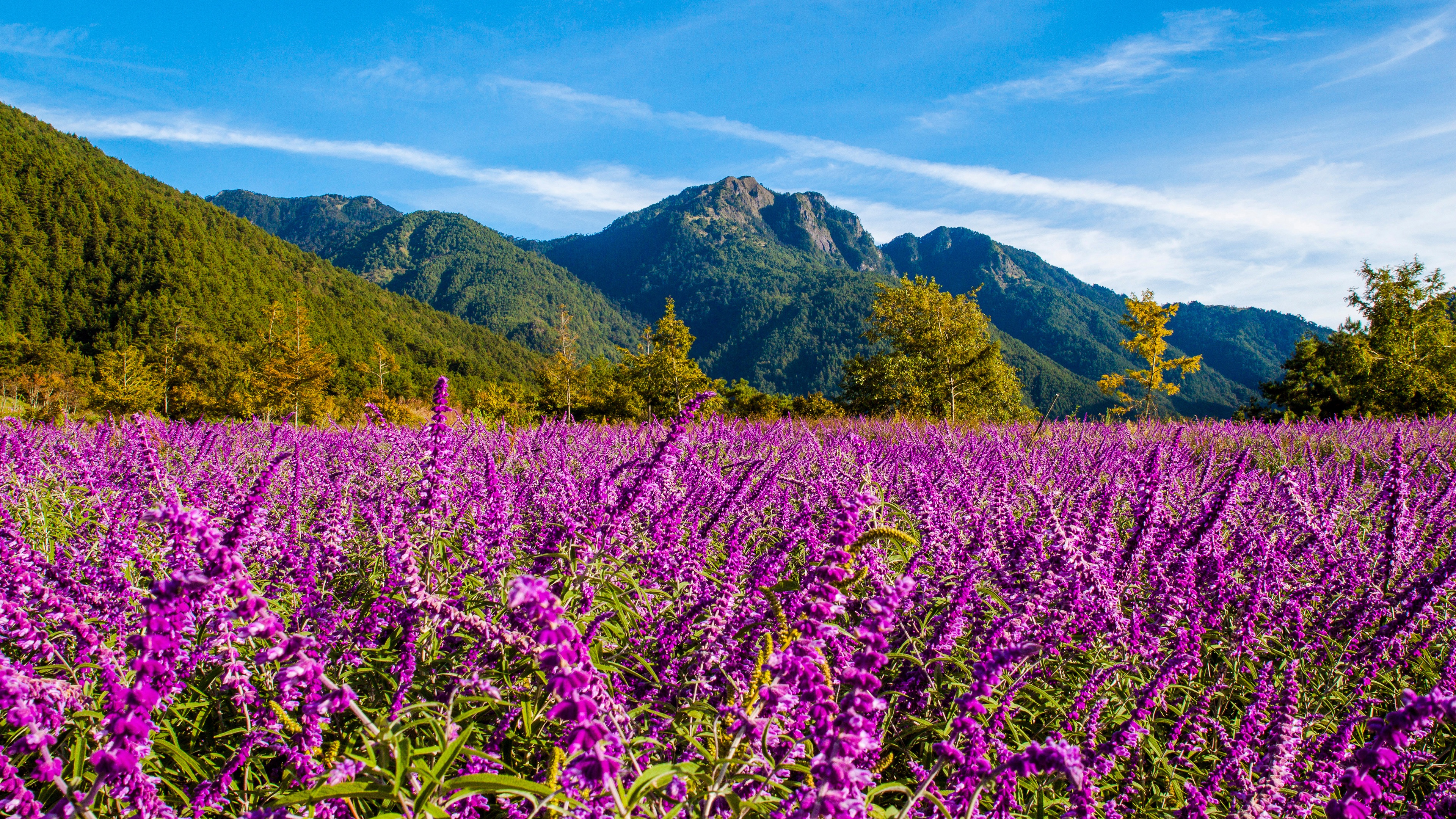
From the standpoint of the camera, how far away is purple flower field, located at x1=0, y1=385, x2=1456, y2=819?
1597 millimetres

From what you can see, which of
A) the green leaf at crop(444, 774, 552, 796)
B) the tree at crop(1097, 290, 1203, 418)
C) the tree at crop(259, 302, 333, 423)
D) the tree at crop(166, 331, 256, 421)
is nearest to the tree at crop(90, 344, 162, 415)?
the tree at crop(166, 331, 256, 421)

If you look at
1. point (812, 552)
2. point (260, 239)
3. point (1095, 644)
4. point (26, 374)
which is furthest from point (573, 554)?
point (260, 239)

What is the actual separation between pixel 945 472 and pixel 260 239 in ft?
610

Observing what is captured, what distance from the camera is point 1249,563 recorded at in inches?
197

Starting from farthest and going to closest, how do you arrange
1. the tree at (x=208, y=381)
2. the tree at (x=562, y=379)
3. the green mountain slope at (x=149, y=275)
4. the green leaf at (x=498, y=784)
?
1. the green mountain slope at (x=149, y=275)
2. the tree at (x=562, y=379)
3. the tree at (x=208, y=381)
4. the green leaf at (x=498, y=784)

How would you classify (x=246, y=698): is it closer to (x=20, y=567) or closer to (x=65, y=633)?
(x=65, y=633)

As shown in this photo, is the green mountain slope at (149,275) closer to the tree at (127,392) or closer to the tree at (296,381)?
the tree at (127,392)

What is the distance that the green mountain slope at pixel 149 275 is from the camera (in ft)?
389

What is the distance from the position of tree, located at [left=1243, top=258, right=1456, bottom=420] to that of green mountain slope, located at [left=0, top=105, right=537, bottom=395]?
107 metres

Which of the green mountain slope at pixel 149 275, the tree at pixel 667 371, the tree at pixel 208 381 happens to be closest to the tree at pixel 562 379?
the tree at pixel 667 371

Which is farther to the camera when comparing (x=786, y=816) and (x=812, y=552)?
(x=812, y=552)

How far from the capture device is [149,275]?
12650 centimetres

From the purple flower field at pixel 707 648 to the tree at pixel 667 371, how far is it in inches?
1112

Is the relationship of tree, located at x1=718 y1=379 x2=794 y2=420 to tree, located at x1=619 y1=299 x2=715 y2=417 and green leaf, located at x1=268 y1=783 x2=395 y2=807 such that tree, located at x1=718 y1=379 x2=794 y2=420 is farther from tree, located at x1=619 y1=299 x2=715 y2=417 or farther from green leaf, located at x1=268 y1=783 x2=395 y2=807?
green leaf, located at x1=268 y1=783 x2=395 y2=807
